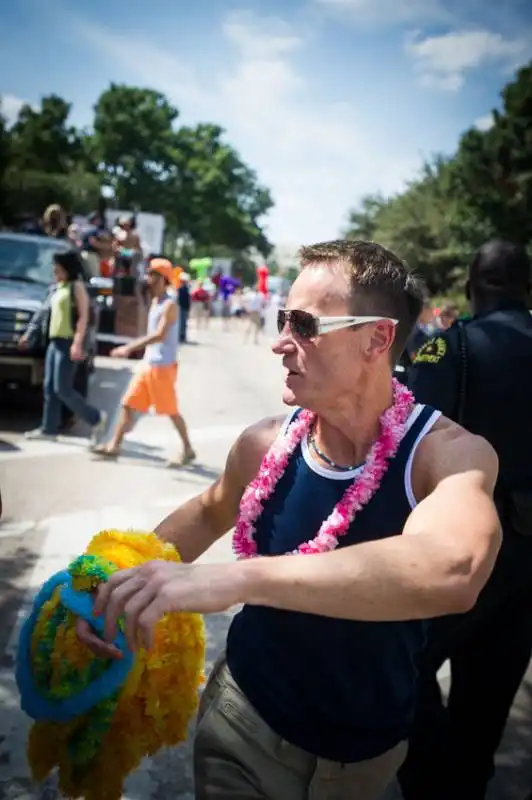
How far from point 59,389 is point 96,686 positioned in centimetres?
670

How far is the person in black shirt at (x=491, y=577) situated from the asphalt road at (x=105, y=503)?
0.13 m

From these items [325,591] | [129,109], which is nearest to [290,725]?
[325,591]

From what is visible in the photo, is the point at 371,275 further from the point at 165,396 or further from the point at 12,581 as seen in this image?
the point at 165,396

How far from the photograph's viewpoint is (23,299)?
8.95 metres

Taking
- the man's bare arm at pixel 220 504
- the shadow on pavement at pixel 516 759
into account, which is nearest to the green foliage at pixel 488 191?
the shadow on pavement at pixel 516 759

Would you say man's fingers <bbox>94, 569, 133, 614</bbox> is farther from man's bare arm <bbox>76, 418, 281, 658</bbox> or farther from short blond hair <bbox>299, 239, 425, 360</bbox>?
short blond hair <bbox>299, 239, 425, 360</bbox>

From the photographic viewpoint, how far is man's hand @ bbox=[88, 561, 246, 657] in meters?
1.20

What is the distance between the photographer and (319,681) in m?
1.65

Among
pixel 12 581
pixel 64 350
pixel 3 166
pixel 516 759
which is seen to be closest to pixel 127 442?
pixel 64 350

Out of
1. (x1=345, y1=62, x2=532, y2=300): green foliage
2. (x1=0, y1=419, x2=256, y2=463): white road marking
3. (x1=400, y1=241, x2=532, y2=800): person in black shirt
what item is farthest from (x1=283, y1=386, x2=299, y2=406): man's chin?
(x1=345, y1=62, x2=532, y2=300): green foliage

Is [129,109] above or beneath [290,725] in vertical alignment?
above

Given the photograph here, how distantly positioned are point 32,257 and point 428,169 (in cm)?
4902

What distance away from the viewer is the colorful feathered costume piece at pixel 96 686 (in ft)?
5.19

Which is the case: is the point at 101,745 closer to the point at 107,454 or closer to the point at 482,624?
the point at 482,624
